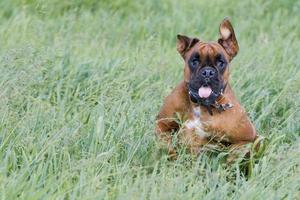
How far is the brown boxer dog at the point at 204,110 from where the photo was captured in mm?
5566

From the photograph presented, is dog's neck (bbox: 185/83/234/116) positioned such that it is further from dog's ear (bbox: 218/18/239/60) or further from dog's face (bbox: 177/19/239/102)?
dog's ear (bbox: 218/18/239/60)

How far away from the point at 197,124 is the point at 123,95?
73 cm

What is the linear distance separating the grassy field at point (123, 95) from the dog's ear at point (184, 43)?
50 cm

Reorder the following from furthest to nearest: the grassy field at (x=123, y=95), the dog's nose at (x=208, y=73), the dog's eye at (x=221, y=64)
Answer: the dog's eye at (x=221, y=64), the dog's nose at (x=208, y=73), the grassy field at (x=123, y=95)

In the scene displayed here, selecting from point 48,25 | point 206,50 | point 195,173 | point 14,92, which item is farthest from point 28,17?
point 195,173

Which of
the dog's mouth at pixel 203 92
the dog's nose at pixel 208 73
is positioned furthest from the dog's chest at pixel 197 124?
the dog's nose at pixel 208 73

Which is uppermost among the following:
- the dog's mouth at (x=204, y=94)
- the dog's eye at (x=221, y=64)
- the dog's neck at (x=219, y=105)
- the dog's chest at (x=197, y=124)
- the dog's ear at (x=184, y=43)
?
the dog's ear at (x=184, y=43)

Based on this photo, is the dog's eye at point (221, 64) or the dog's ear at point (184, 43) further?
the dog's ear at point (184, 43)

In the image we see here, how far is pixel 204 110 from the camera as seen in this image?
18.5 ft

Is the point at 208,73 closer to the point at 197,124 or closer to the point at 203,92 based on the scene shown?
the point at 203,92

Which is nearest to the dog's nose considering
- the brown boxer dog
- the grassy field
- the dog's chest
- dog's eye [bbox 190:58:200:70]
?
the brown boxer dog

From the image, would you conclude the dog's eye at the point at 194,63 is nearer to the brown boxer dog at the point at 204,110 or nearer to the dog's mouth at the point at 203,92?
the brown boxer dog at the point at 204,110

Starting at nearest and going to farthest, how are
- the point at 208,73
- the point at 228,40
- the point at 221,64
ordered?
the point at 208,73 < the point at 221,64 < the point at 228,40

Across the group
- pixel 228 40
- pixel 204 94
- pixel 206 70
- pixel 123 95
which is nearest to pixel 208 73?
pixel 206 70
